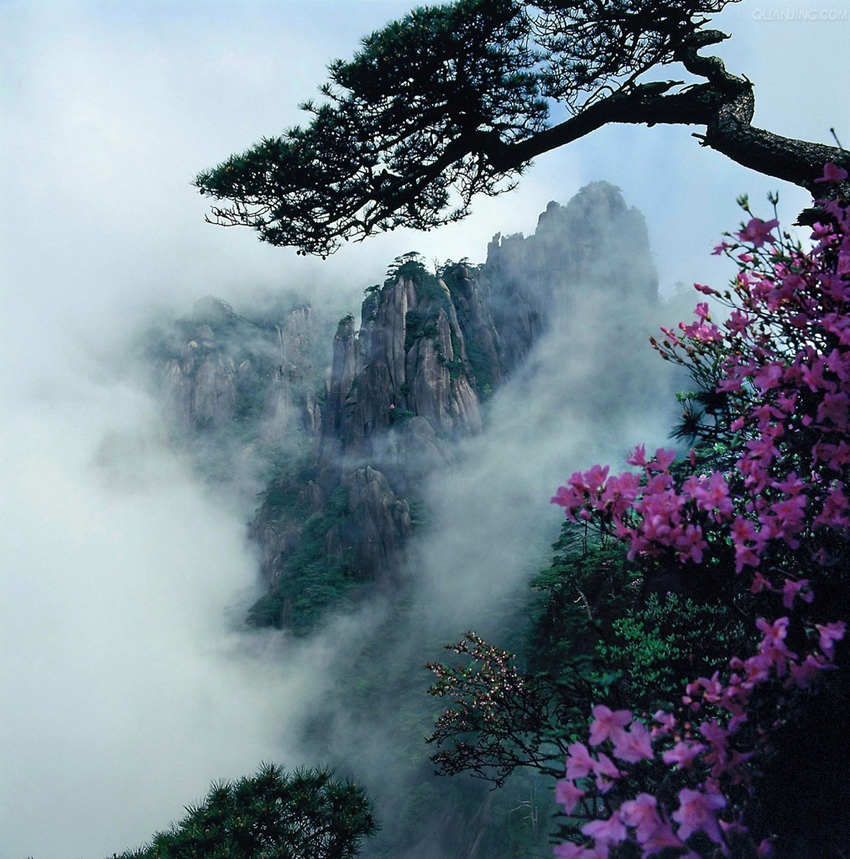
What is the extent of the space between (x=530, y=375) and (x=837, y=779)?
36.4 metres

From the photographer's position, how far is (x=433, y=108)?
184 inches

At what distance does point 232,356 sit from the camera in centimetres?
7675

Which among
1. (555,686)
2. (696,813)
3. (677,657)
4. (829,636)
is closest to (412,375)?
(677,657)

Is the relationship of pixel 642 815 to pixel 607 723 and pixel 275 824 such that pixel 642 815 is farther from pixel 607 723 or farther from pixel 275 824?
pixel 275 824

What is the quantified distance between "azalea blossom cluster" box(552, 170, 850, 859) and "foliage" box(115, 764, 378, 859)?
3529mm

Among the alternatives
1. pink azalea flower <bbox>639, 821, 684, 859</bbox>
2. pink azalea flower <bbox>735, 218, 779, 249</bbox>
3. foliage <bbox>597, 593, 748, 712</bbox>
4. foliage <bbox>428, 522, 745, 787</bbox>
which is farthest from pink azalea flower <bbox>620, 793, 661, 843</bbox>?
pink azalea flower <bbox>735, 218, 779, 249</bbox>

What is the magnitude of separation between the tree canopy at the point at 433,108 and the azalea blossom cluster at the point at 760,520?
3.12 meters

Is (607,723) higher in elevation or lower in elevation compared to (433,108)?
lower

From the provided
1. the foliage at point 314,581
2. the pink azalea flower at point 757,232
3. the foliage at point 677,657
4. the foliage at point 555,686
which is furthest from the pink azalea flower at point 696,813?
the foliage at point 314,581

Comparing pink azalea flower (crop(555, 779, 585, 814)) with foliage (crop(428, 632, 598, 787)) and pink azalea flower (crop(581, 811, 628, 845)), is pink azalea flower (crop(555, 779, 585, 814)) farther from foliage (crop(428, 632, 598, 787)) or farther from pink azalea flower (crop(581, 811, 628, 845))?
foliage (crop(428, 632, 598, 787))

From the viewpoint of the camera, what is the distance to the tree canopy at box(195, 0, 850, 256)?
14.5 ft

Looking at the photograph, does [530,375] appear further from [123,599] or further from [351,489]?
[123,599]

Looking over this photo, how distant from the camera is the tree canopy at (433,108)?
14.5ft

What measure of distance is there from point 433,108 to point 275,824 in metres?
6.04
